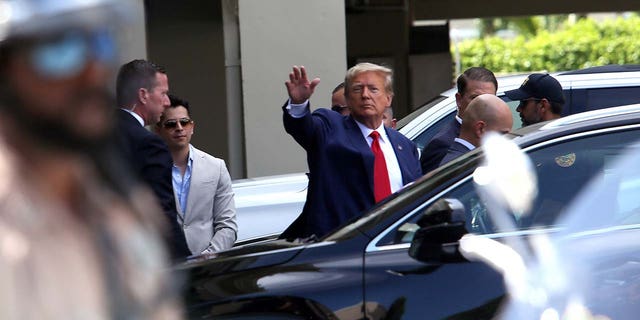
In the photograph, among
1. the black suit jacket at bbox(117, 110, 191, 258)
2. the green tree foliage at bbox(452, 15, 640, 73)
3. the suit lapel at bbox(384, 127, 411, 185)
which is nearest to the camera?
the black suit jacket at bbox(117, 110, 191, 258)

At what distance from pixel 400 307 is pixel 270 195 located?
10.5 ft

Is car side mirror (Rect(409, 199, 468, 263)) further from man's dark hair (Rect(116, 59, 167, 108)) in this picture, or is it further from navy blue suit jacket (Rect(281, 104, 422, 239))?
man's dark hair (Rect(116, 59, 167, 108))

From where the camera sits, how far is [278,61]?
34.3ft

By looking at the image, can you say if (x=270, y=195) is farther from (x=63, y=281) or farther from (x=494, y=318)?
(x=63, y=281)

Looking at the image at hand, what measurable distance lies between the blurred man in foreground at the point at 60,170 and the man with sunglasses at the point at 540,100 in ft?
18.4

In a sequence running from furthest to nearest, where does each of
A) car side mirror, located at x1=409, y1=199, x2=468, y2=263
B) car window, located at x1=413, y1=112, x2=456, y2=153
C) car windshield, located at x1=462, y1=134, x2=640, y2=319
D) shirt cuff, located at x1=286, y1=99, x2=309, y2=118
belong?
car window, located at x1=413, y1=112, x2=456, y2=153 < shirt cuff, located at x1=286, y1=99, x2=309, y2=118 < car side mirror, located at x1=409, y1=199, x2=468, y2=263 < car windshield, located at x1=462, y1=134, x2=640, y2=319

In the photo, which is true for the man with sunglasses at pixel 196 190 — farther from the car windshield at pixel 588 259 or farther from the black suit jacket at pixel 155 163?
the car windshield at pixel 588 259

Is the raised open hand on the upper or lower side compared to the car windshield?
upper

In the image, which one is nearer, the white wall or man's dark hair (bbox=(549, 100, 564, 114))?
man's dark hair (bbox=(549, 100, 564, 114))

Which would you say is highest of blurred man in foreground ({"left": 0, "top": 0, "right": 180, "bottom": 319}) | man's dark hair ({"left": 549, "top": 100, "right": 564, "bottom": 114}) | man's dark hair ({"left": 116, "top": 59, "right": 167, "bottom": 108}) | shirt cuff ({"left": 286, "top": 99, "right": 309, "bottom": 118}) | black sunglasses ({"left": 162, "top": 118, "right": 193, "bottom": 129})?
blurred man in foreground ({"left": 0, "top": 0, "right": 180, "bottom": 319})

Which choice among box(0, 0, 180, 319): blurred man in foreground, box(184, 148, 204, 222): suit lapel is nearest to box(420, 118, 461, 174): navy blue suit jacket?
box(184, 148, 204, 222): suit lapel

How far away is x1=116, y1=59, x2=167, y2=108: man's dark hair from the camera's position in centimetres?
499

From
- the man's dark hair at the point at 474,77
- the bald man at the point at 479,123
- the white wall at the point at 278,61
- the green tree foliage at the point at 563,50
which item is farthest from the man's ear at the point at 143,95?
the green tree foliage at the point at 563,50

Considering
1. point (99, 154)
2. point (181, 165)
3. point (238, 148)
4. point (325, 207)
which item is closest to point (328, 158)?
point (325, 207)
